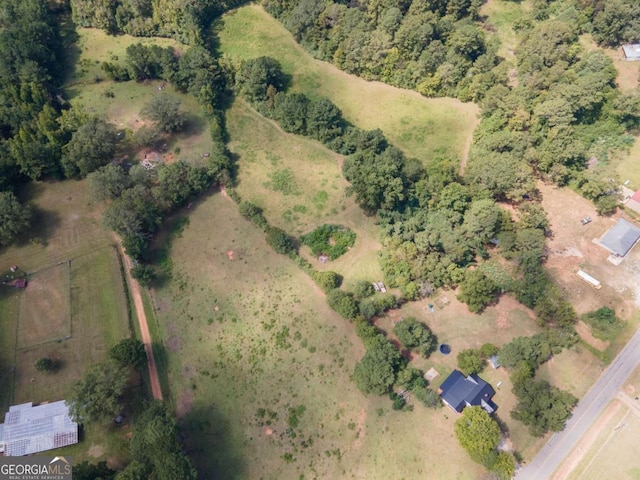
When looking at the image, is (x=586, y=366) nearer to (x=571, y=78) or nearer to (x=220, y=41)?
(x=571, y=78)

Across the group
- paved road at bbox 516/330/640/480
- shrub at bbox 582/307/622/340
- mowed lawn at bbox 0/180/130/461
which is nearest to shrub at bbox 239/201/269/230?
mowed lawn at bbox 0/180/130/461

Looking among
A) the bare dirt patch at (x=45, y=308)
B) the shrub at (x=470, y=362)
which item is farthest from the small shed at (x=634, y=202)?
the bare dirt patch at (x=45, y=308)

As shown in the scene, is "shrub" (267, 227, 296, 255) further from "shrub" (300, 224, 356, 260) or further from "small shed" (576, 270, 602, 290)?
"small shed" (576, 270, 602, 290)

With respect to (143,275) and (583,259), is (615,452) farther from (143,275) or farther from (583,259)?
(143,275)

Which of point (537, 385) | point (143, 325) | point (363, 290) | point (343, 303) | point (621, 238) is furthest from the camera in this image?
point (621, 238)

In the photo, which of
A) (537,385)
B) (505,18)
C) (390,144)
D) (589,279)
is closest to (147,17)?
(390,144)

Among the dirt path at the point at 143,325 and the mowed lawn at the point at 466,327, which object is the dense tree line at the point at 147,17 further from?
the mowed lawn at the point at 466,327
